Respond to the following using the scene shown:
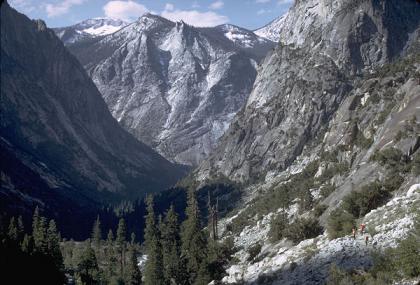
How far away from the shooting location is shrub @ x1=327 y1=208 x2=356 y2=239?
4350 centimetres

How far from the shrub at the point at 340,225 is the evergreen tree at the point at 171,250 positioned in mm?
26833

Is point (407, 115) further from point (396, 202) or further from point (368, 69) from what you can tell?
point (368, 69)

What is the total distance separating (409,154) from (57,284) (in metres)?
44.5

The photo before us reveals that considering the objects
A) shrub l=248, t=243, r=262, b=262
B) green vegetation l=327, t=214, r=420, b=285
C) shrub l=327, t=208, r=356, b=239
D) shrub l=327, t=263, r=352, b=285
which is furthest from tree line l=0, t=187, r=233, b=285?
green vegetation l=327, t=214, r=420, b=285

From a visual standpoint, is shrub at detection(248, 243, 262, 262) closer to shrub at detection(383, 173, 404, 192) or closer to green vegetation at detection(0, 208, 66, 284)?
shrub at detection(383, 173, 404, 192)

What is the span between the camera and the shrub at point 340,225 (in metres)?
43.5

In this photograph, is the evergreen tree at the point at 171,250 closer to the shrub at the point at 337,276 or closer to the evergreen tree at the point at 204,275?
the evergreen tree at the point at 204,275

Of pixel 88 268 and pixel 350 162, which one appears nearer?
pixel 88 268

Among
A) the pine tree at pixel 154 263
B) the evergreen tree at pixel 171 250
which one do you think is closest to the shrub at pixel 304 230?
the evergreen tree at pixel 171 250

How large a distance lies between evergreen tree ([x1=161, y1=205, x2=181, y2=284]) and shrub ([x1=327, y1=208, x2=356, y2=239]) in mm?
26833

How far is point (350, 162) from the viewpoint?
8944 cm

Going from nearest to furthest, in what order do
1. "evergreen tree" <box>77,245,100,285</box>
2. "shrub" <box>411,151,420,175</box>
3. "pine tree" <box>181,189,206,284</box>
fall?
"shrub" <box>411,151,420,175</box>, "pine tree" <box>181,189,206,284</box>, "evergreen tree" <box>77,245,100,285</box>

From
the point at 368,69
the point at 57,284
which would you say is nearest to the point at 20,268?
the point at 57,284

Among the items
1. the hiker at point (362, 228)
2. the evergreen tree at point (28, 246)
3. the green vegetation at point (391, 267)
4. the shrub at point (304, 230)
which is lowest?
the green vegetation at point (391, 267)
